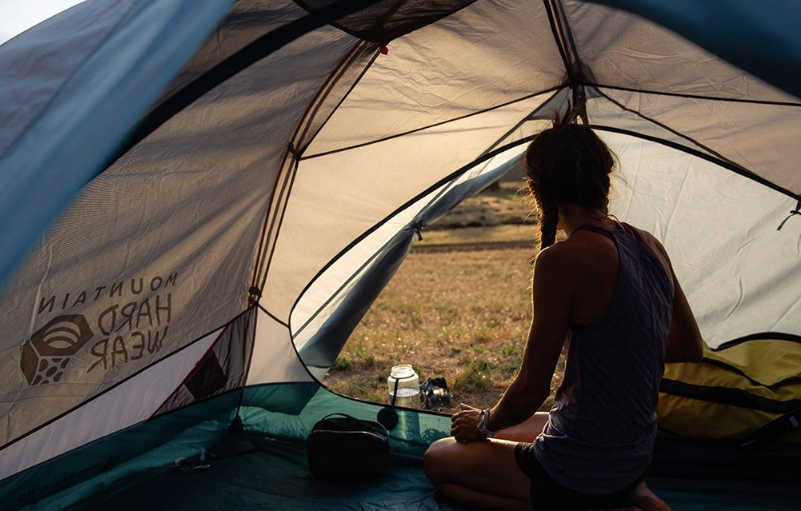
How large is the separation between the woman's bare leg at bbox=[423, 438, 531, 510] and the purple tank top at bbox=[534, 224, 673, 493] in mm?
262

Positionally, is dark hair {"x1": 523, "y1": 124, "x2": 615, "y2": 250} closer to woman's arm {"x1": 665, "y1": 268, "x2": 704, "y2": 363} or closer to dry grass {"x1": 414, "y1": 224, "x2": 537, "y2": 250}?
woman's arm {"x1": 665, "y1": 268, "x2": 704, "y2": 363}

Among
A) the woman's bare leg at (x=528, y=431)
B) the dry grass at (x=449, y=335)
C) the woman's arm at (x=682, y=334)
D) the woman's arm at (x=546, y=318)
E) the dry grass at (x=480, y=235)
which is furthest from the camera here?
the dry grass at (x=480, y=235)

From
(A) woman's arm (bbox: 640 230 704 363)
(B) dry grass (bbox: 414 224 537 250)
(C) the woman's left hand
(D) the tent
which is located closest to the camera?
(D) the tent

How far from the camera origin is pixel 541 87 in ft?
10.0

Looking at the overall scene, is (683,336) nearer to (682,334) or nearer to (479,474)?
(682,334)

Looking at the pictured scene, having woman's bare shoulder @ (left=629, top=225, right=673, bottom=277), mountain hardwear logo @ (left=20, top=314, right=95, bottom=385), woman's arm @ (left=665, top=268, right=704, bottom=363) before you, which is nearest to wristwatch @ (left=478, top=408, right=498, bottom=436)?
woman's arm @ (left=665, top=268, right=704, bottom=363)

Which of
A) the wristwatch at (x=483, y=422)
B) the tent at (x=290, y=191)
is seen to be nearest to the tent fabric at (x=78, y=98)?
the tent at (x=290, y=191)

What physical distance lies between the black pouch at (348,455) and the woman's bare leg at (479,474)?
0.88 feet

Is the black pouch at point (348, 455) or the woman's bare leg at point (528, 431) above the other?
the woman's bare leg at point (528, 431)

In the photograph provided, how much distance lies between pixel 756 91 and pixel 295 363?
2.12m

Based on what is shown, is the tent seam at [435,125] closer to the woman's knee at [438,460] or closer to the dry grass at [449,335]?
the dry grass at [449,335]

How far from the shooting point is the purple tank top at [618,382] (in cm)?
182

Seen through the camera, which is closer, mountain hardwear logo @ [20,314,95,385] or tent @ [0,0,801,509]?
tent @ [0,0,801,509]

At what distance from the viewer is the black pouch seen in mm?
2715
